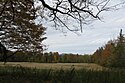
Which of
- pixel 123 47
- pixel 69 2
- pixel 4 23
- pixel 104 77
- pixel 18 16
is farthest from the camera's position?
pixel 123 47

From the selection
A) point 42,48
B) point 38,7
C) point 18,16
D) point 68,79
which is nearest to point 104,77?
point 68,79

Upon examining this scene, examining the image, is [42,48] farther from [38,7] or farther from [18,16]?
[38,7]

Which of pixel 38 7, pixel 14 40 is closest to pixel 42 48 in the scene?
pixel 14 40

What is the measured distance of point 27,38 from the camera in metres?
29.3

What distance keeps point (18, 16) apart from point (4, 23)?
2437 mm

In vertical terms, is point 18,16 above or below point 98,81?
above

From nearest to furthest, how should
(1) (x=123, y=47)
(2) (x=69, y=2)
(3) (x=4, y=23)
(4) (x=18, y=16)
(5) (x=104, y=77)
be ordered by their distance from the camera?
(5) (x=104, y=77) → (2) (x=69, y=2) → (4) (x=18, y=16) → (3) (x=4, y=23) → (1) (x=123, y=47)

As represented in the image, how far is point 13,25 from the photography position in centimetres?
2848

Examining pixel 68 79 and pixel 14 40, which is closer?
pixel 68 79

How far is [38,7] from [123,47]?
175ft

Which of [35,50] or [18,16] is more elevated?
[18,16]

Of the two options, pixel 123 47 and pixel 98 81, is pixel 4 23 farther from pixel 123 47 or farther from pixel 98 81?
pixel 123 47

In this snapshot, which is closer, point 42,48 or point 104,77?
point 104,77

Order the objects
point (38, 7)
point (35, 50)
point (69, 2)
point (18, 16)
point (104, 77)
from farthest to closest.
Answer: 1. point (35, 50)
2. point (18, 16)
3. point (38, 7)
4. point (69, 2)
5. point (104, 77)
